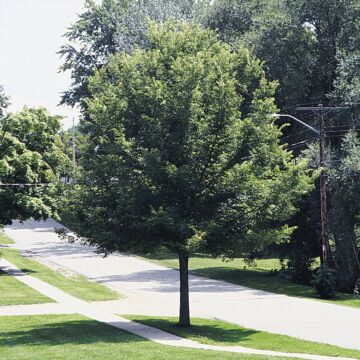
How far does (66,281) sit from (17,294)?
531cm

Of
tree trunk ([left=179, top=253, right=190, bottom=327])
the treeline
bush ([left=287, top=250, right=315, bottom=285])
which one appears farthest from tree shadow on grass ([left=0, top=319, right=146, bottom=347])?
bush ([left=287, top=250, right=315, bottom=285])

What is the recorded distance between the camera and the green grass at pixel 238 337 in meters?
16.8

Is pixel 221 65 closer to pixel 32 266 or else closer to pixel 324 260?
pixel 324 260

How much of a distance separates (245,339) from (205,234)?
3.15 meters

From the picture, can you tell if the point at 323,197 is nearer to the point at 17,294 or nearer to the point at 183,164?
the point at 183,164

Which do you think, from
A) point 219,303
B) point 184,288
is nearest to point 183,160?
point 184,288

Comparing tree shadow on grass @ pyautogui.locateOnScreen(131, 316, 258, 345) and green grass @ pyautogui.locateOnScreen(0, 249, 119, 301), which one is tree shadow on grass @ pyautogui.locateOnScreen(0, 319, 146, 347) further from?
green grass @ pyautogui.locateOnScreen(0, 249, 119, 301)

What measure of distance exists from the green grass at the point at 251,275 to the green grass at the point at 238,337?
5.25 meters

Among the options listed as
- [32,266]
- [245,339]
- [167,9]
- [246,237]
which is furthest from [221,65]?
[167,9]

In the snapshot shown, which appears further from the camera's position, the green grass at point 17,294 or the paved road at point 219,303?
the green grass at point 17,294

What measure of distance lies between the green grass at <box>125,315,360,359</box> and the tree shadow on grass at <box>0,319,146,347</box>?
4.90ft

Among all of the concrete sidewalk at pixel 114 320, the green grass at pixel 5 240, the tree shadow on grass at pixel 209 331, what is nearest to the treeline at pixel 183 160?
the tree shadow on grass at pixel 209 331

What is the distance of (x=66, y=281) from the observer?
3403cm

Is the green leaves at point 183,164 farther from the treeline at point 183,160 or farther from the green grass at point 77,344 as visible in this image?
the green grass at point 77,344
